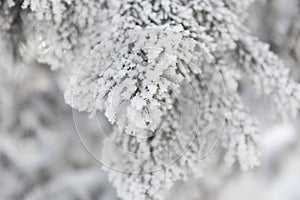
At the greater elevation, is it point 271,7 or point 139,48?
point 271,7

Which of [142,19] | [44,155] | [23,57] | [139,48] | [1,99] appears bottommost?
[139,48]

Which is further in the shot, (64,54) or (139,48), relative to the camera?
(64,54)

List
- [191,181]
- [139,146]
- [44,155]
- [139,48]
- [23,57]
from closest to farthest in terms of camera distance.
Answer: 1. [139,48]
2. [139,146]
3. [23,57]
4. [191,181]
5. [44,155]

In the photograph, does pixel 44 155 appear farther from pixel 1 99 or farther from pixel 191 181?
pixel 191 181

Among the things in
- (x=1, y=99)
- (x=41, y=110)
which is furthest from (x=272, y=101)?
(x=1, y=99)

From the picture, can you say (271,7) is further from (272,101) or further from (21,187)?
(21,187)

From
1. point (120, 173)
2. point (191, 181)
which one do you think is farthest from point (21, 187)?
point (120, 173)

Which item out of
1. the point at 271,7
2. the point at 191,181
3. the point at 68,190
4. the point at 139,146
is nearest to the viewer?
the point at 139,146
